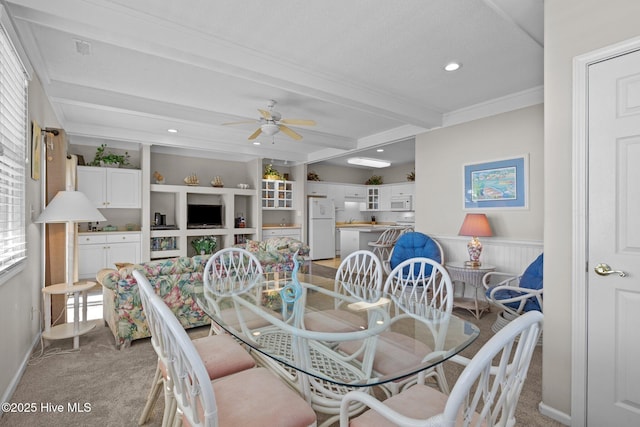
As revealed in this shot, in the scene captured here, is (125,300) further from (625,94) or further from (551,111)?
(625,94)

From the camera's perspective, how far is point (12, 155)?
230 cm

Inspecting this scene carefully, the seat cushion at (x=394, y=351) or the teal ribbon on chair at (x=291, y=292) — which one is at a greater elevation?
the teal ribbon on chair at (x=291, y=292)

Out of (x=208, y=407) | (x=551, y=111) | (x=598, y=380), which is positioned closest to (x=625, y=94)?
(x=551, y=111)

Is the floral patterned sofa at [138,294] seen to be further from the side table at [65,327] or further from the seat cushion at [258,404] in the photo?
the seat cushion at [258,404]

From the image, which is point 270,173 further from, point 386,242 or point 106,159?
point 106,159

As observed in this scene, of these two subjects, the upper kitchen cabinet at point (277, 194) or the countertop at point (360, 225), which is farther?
the countertop at point (360, 225)

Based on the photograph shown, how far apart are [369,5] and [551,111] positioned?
1386 mm

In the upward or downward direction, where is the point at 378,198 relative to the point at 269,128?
downward

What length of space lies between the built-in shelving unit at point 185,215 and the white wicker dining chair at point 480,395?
5.94m

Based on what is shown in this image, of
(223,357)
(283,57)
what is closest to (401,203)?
(283,57)

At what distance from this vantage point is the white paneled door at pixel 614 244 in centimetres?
167

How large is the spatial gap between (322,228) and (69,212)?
228 inches

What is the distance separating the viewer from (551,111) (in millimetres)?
2002

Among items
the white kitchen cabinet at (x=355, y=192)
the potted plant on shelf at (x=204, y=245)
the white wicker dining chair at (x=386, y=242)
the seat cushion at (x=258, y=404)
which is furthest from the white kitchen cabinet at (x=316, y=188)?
the seat cushion at (x=258, y=404)
